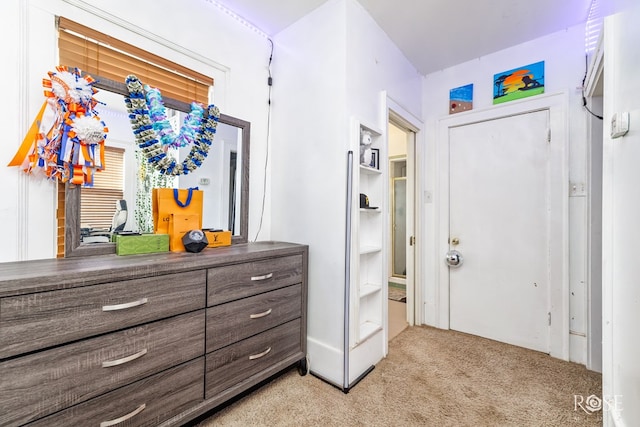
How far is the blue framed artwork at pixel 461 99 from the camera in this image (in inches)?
105

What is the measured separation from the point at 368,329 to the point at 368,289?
291mm

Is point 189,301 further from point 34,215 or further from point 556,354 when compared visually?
point 556,354

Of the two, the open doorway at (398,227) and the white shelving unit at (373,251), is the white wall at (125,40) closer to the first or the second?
the white shelving unit at (373,251)

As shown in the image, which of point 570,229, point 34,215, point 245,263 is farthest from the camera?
point 570,229

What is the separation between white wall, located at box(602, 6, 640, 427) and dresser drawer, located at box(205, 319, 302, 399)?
5.22 ft

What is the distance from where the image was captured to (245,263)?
1543 mm

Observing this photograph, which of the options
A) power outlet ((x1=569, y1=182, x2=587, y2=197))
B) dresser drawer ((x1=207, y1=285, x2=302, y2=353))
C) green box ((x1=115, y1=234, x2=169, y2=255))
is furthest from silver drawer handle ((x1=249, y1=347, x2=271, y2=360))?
power outlet ((x1=569, y1=182, x2=587, y2=197))

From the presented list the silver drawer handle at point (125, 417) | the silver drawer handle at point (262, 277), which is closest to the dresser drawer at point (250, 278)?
the silver drawer handle at point (262, 277)

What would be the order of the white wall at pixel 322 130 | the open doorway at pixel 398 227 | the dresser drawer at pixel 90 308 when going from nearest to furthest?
the dresser drawer at pixel 90 308
the white wall at pixel 322 130
the open doorway at pixel 398 227

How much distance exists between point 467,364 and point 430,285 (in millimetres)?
864

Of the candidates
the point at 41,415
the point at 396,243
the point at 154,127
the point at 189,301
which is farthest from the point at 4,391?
the point at 396,243

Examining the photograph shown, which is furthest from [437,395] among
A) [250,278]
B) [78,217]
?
[78,217]

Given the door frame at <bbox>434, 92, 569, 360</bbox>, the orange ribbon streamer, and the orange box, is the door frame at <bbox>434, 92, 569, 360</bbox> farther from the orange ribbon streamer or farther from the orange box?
the orange ribbon streamer

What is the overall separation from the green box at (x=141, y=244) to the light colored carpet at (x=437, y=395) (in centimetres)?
95
